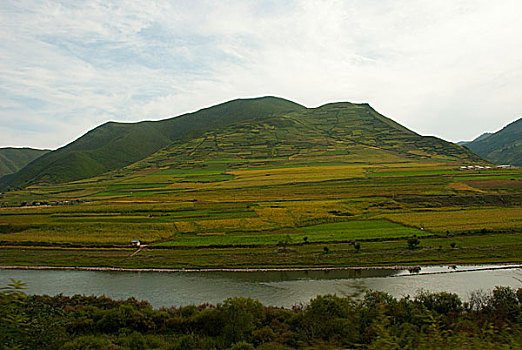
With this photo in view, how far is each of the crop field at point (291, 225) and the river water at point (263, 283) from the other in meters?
2.69

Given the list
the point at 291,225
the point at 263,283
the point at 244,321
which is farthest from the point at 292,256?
the point at 244,321

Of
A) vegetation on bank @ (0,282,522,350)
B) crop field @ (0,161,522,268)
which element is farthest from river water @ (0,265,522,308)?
vegetation on bank @ (0,282,522,350)

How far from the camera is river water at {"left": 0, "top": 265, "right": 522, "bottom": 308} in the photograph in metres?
36.2

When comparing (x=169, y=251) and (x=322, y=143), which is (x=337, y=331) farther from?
(x=322, y=143)

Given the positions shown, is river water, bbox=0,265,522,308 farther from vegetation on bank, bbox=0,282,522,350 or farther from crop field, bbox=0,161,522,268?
vegetation on bank, bbox=0,282,522,350

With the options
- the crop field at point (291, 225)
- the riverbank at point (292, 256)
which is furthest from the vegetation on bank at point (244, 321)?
the crop field at point (291, 225)

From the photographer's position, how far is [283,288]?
125 ft

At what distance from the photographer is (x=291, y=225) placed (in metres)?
62.9

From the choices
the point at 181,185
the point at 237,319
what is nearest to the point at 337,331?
the point at 237,319

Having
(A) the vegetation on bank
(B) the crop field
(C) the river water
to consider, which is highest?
(B) the crop field

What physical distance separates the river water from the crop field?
2693mm

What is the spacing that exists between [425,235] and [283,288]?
28489mm

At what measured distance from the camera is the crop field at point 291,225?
47750mm

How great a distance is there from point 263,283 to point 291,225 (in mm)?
23976
